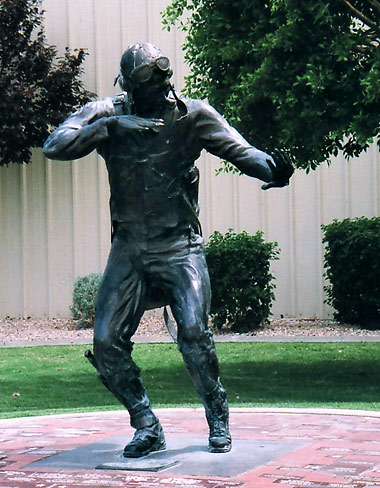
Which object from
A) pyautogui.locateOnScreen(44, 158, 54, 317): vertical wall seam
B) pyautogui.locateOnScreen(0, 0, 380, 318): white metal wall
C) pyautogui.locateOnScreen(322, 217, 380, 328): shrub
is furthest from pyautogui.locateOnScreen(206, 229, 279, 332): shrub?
pyautogui.locateOnScreen(44, 158, 54, 317): vertical wall seam

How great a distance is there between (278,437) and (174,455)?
3.15 feet

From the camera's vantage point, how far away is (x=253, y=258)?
13883 mm

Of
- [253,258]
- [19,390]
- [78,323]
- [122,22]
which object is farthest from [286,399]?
[122,22]

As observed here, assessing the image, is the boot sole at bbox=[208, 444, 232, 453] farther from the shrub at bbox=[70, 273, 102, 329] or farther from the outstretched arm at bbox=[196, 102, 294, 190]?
the shrub at bbox=[70, 273, 102, 329]

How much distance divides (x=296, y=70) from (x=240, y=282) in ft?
17.5

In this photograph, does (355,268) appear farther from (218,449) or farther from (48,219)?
(218,449)

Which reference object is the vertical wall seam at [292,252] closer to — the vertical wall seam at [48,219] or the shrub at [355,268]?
the shrub at [355,268]

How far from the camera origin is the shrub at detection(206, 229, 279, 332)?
45.2 ft

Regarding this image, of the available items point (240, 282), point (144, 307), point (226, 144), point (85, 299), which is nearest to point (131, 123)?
point (226, 144)

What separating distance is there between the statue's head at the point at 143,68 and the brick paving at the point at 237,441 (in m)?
2.07

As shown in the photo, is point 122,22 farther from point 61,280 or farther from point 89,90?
point 61,280

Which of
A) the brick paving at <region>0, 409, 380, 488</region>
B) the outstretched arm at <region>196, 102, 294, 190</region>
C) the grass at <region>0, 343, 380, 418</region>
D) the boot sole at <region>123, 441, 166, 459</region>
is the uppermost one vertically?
the outstretched arm at <region>196, 102, 294, 190</region>

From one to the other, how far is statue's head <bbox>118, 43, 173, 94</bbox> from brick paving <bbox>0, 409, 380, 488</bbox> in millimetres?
2072

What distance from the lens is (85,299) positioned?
14.9 m
